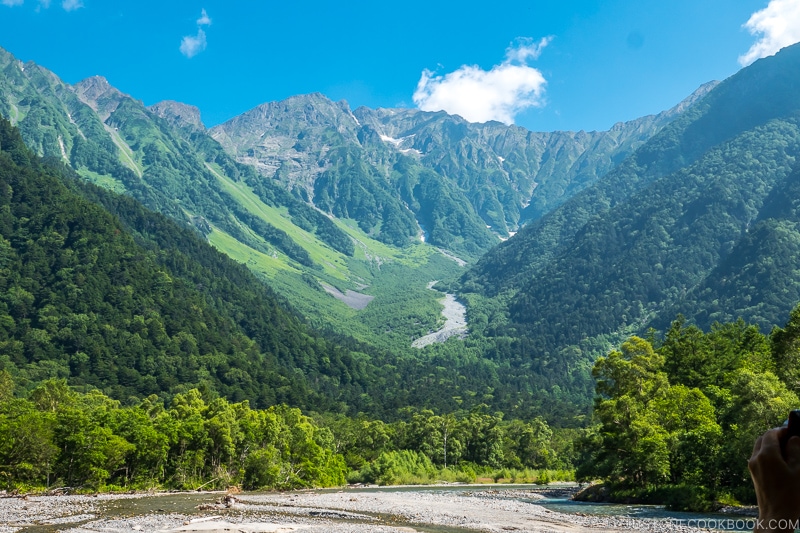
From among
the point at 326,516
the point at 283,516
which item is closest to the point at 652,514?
the point at 326,516

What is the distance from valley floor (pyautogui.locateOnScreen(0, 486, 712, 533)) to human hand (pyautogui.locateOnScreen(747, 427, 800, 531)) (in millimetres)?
40867

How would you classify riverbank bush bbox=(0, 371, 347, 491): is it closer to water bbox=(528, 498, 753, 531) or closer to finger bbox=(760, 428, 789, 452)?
water bbox=(528, 498, 753, 531)

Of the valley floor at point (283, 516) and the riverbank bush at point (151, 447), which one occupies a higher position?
the riverbank bush at point (151, 447)

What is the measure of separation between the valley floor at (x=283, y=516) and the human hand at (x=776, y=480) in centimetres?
4087

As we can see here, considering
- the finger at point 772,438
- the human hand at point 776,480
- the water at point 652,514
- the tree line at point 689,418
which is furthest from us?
the tree line at point 689,418

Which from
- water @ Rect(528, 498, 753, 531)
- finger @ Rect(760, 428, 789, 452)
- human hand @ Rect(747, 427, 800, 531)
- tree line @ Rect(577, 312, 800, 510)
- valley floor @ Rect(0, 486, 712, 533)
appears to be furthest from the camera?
tree line @ Rect(577, 312, 800, 510)

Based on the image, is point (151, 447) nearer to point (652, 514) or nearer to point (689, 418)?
point (652, 514)

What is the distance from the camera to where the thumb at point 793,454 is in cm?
314

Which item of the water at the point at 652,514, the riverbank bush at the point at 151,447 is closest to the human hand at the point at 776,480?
the water at the point at 652,514

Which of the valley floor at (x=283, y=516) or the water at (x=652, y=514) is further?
the water at (x=652, y=514)

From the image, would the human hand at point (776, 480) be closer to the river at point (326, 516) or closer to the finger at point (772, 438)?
the finger at point (772, 438)

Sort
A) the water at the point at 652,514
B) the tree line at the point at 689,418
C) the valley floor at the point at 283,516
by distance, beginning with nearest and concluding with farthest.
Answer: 1. the valley floor at the point at 283,516
2. the water at the point at 652,514
3. the tree line at the point at 689,418

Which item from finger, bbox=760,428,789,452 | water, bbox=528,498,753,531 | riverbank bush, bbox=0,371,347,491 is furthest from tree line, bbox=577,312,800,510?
finger, bbox=760,428,789,452

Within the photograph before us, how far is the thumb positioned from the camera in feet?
10.3
